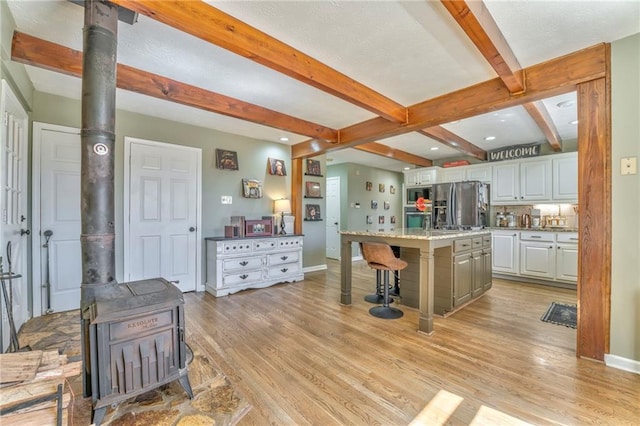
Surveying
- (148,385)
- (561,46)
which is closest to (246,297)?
(148,385)

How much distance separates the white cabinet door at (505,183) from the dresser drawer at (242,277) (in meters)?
4.61

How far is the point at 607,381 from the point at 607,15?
98.1 inches

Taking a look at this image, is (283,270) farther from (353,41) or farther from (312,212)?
(353,41)

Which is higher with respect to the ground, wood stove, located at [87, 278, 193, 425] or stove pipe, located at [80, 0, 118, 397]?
stove pipe, located at [80, 0, 118, 397]

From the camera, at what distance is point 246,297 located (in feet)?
12.8

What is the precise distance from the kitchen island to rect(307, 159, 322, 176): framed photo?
7.81 feet

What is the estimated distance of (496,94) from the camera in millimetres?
2723

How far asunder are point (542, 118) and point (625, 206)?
6.06 ft

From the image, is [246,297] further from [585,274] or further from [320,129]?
[585,274]

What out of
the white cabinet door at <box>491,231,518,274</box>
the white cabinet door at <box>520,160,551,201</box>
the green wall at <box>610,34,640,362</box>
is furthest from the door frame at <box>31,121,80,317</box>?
the white cabinet door at <box>520,160,551,201</box>

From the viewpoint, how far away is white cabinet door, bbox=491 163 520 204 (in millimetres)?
5164

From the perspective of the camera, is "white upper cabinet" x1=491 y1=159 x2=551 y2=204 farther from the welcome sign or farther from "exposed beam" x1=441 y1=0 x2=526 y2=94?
"exposed beam" x1=441 y1=0 x2=526 y2=94

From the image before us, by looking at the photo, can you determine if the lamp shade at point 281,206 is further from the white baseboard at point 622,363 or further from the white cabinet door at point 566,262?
the white cabinet door at point 566,262

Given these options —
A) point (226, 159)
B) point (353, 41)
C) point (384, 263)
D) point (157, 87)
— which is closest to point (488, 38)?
point (353, 41)
